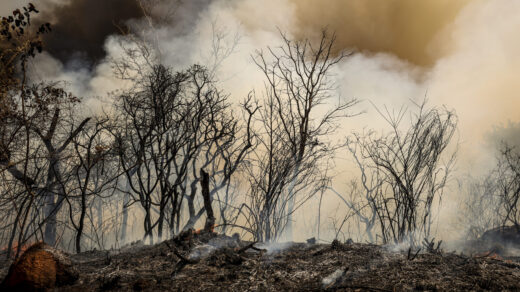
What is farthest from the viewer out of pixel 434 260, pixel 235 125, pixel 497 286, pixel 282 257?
pixel 235 125

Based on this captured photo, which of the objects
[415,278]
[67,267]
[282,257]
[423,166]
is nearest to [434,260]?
[415,278]

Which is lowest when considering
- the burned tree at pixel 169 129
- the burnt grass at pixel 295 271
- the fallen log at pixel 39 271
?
the burnt grass at pixel 295 271

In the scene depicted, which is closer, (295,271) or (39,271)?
(39,271)

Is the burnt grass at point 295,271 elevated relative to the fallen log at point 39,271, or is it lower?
lower

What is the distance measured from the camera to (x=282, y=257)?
4.16 meters

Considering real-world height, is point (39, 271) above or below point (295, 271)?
above

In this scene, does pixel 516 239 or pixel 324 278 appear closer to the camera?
pixel 324 278

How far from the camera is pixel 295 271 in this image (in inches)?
142

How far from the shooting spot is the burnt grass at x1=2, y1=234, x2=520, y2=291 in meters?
3.14

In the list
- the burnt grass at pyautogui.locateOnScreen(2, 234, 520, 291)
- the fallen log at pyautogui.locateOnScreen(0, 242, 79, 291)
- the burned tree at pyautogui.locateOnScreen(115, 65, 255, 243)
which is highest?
the burned tree at pyautogui.locateOnScreen(115, 65, 255, 243)

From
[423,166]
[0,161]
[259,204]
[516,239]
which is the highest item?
[0,161]

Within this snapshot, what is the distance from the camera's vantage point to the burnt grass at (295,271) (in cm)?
314

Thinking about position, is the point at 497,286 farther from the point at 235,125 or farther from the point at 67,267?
the point at 235,125

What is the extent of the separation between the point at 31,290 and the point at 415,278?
3.85 meters
